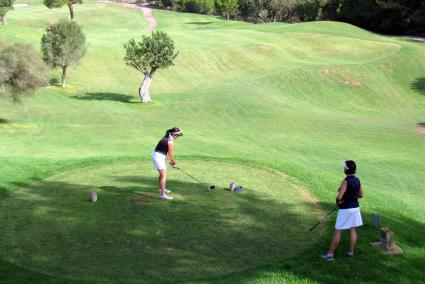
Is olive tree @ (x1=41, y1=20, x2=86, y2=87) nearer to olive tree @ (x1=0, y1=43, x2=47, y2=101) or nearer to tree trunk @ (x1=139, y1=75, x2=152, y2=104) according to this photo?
tree trunk @ (x1=139, y1=75, x2=152, y2=104)

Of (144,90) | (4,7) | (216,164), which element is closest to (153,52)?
(144,90)

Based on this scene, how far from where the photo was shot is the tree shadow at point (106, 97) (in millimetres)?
48153

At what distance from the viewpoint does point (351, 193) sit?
13.2 metres

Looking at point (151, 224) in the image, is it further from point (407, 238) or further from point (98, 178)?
point (407, 238)

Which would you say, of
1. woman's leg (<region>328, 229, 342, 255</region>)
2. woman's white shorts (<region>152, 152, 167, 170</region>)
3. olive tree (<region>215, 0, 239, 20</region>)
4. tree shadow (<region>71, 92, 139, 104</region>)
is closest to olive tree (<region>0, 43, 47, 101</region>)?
tree shadow (<region>71, 92, 139, 104</region>)

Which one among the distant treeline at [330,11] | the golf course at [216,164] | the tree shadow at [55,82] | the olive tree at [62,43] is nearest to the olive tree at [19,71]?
the golf course at [216,164]

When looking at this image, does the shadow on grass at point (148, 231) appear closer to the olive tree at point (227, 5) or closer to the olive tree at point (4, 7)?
the olive tree at point (4, 7)

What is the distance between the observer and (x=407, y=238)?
1527 cm

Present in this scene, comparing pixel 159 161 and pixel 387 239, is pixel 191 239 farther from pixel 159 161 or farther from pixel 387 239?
pixel 387 239

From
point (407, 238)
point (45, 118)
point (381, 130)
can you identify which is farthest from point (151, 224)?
point (381, 130)

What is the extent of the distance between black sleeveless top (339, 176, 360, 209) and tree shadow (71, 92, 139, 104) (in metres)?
37.1

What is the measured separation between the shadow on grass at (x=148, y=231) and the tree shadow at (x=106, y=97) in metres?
30.4

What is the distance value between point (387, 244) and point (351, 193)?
1.93 meters

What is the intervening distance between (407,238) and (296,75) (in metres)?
49.8
